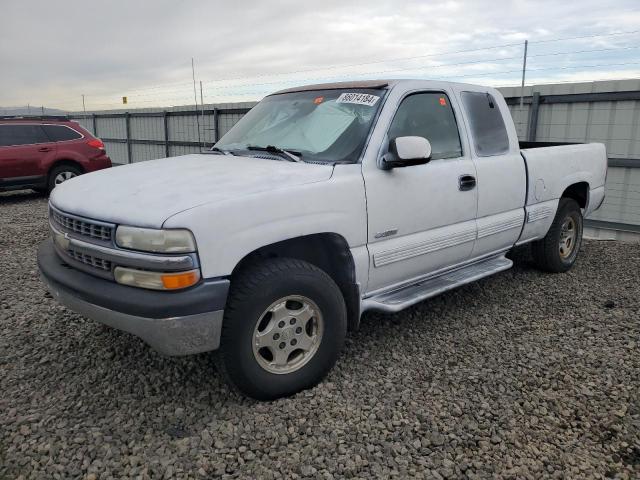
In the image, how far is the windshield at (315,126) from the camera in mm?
3512

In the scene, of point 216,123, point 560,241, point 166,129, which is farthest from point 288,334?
point 166,129

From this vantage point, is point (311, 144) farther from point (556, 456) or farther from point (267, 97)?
point (556, 456)

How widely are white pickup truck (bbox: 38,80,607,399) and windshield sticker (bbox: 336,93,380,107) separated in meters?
0.02

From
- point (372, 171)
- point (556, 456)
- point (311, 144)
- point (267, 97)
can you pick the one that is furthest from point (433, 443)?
point (267, 97)

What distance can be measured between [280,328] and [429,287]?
140 centimetres

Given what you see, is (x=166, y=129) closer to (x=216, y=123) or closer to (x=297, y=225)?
(x=216, y=123)

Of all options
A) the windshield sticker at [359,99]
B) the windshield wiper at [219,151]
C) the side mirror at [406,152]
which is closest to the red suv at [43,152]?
the windshield wiper at [219,151]

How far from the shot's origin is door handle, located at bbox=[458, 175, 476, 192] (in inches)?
157

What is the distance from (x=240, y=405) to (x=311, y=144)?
1740 mm

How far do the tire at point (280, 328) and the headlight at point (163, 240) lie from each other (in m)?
0.39

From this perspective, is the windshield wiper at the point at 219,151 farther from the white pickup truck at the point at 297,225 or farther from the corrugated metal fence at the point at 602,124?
the corrugated metal fence at the point at 602,124

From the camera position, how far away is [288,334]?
3.03 metres

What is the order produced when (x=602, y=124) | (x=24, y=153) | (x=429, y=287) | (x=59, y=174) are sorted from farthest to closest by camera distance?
(x=59, y=174)
(x=24, y=153)
(x=602, y=124)
(x=429, y=287)

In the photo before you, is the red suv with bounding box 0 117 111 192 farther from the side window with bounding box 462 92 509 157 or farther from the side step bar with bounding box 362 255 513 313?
the side step bar with bounding box 362 255 513 313
